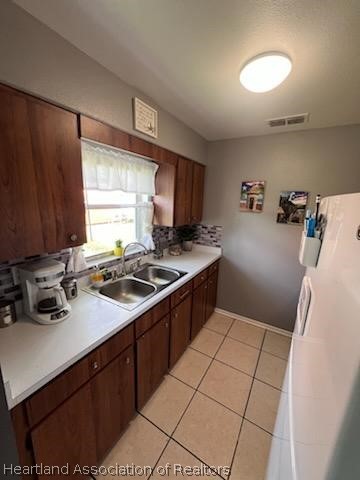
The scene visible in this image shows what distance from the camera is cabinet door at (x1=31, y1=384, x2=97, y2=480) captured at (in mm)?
803

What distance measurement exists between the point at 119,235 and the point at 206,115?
1.42 meters

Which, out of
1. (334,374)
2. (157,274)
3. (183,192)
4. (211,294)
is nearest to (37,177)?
(334,374)

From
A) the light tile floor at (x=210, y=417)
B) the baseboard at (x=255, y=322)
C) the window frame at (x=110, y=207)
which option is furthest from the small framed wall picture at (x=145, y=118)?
the baseboard at (x=255, y=322)

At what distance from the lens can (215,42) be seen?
98 centimetres

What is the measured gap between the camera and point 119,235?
194 centimetres

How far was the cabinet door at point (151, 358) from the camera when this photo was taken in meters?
1.32

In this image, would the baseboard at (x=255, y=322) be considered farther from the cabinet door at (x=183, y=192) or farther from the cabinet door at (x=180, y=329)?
the cabinet door at (x=183, y=192)

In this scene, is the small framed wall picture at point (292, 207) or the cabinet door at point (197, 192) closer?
the small framed wall picture at point (292, 207)

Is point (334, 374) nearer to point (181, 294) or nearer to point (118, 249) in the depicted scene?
point (181, 294)

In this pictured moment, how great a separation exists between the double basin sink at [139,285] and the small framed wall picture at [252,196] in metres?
1.18

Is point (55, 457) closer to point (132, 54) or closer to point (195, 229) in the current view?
point (132, 54)

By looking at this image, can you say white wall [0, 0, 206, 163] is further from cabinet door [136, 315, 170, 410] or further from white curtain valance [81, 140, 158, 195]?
cabinet door [136, 315, 170, 410]

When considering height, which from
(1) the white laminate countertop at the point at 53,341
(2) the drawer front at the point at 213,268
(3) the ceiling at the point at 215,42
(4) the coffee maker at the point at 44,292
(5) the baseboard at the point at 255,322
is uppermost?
(3) the ceiling at the point at 215,42

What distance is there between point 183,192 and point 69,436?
201 centimetres
